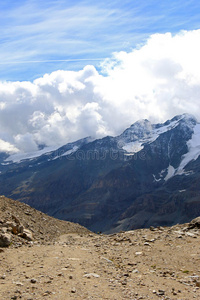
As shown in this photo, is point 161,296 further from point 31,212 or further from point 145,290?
point 31,212

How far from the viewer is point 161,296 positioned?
1373 cm

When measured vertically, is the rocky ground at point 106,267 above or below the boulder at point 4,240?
below

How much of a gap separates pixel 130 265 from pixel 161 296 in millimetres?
5295

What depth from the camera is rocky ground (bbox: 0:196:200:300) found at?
551 inches

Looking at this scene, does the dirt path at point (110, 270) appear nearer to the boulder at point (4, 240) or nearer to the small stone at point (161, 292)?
the small stone at point (161, 292)

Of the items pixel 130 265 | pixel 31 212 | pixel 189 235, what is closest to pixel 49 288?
pixel 130 265

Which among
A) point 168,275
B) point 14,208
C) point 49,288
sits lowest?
point 168,275

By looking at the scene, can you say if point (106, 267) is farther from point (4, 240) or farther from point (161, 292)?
point (4, 240)

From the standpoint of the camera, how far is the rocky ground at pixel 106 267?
14.0 meters

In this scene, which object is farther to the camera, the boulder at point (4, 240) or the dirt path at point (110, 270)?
the boulder at point (4, 240)

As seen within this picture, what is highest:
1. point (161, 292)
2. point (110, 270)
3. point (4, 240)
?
point (4, 240)

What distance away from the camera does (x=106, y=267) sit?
18328 mm

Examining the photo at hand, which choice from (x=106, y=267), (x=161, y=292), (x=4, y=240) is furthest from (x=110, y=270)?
(x=4, y=240)

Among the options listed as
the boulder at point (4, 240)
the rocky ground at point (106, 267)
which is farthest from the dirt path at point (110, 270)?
the boulder at point (4, 240)
